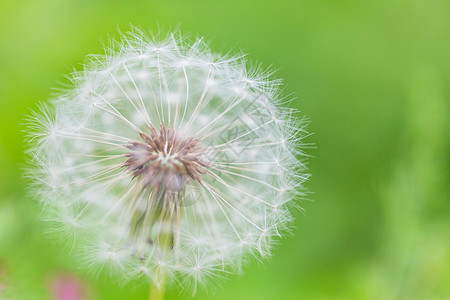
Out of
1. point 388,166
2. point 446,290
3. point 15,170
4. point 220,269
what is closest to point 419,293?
point 446,290

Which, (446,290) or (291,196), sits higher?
(446,290)

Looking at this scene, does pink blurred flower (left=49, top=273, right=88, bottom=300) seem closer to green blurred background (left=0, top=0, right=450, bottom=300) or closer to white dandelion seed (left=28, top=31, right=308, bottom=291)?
green blurred background (left=0, top=0, right=450, bottom=300)

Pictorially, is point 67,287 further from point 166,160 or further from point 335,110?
point 335,110

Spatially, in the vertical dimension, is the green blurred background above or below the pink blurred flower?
above

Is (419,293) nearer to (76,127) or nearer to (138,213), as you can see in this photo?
(138,213)

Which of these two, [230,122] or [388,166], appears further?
[388,166]

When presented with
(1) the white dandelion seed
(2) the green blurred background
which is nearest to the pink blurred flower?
(2) the green blurred background

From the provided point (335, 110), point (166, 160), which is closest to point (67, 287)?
point (166, 160)
